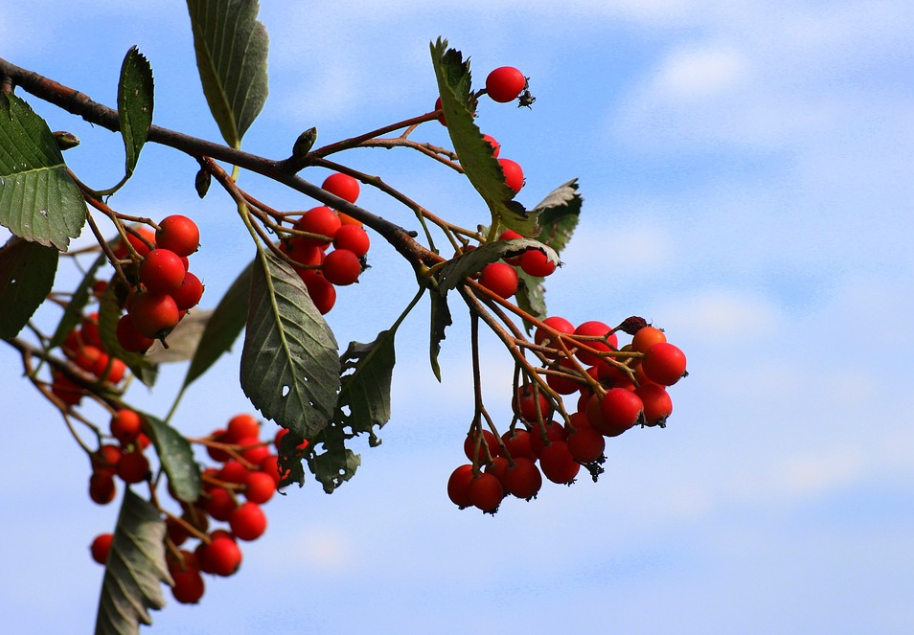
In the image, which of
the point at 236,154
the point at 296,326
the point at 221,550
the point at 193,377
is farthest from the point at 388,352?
the point at 221,550

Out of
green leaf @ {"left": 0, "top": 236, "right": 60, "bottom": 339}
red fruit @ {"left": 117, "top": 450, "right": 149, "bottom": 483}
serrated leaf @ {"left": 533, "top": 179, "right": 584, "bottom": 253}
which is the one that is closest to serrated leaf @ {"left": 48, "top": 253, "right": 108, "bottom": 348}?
red fruit @ {"left": 117, "top": 450, "right": 149, "bottom": 483}

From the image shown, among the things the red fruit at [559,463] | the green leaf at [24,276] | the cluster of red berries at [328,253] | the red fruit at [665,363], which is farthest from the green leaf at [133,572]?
the red fruit at [665,363]

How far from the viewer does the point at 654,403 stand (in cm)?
187

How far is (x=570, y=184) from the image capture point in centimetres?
216

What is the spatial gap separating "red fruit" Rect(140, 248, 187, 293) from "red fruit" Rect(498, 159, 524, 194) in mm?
625

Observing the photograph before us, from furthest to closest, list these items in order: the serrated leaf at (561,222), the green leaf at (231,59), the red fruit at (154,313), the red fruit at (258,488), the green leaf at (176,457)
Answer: the red fruit at (258,488), the green leaf at (176,457), the serrated leaf at (561,222), the green leaf at (231,59), the red fruit at (154,313)

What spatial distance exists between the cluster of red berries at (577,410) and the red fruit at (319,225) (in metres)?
0.47

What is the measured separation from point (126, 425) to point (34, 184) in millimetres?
1934

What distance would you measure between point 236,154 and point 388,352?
494 mm

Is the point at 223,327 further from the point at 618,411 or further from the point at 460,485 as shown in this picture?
the point at 618,411

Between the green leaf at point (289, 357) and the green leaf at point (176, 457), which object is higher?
the green leaf at point (176, 457)

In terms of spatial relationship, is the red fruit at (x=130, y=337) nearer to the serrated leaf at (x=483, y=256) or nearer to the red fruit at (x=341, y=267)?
the red fruit at (x=341, y=267)

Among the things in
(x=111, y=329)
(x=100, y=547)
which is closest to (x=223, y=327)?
(x=111, y=329)

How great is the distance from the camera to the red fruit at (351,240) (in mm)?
2061
